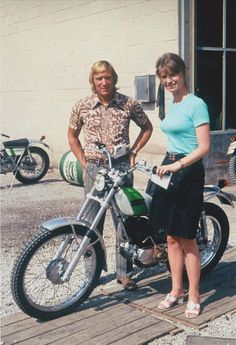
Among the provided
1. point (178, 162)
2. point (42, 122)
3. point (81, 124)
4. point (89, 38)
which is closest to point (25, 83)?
point (42, 122)

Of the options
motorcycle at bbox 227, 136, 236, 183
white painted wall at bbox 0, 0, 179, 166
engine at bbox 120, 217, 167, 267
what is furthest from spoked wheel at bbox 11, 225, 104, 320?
motorcycle at bbox 227, 136, 236, 183

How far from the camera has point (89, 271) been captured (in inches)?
160

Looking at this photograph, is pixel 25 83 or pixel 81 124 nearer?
pixel 81 124

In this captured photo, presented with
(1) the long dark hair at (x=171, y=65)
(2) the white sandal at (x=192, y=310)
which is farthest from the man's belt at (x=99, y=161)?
(2) the white sandal at (x=192, y=310)

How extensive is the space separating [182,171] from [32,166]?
634 cm

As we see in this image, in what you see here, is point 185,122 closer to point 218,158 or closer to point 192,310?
point 192,310

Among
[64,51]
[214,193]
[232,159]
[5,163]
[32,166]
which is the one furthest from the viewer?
[64,51]

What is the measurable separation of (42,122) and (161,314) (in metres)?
8.26

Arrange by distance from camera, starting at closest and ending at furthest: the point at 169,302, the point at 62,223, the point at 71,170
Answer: the point at 62,223
the point at 169,302
the point at 71,170

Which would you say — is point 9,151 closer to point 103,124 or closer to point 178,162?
point 103,124

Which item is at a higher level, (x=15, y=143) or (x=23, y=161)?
(x=15, y=143)

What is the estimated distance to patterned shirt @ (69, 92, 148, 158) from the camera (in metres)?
4.23

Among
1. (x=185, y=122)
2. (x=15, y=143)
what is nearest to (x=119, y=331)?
(x=185, y=122)

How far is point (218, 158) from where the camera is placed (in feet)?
28.1
